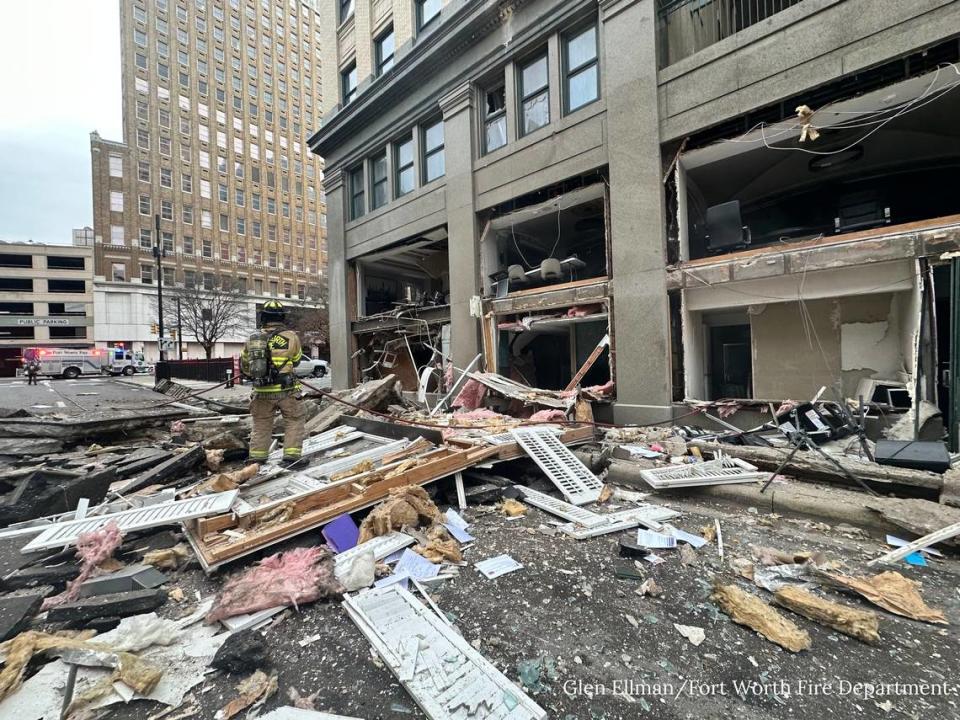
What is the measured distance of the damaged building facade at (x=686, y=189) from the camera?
5863mm

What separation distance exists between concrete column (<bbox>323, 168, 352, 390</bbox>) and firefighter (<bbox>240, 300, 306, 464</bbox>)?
373 inches

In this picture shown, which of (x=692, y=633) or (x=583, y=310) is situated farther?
(x=583, y=310)

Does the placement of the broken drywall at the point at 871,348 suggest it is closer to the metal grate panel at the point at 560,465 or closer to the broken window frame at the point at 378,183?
the metal grate panel at the point at 560,465

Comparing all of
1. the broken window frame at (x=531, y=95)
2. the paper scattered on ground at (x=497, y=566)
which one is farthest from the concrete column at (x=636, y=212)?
the paper scattered on ground at (x=497, y=566)

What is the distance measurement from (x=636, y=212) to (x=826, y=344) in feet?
13.1

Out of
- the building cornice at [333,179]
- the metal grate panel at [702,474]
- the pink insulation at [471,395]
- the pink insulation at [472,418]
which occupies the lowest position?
the metal grate panel at [702,474]

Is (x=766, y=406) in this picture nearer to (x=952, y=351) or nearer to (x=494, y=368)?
(x=952, y=351)

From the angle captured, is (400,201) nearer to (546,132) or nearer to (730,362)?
(546,132)

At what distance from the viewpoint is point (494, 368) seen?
396 inches

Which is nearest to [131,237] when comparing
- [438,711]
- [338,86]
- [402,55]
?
[338,86]

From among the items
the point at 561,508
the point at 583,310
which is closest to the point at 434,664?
the point at 561,508

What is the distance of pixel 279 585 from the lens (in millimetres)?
2699

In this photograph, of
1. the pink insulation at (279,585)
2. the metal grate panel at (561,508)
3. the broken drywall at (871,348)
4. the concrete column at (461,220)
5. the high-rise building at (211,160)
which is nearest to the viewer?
the pink insulation at (279,585)

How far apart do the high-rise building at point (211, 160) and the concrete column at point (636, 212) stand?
36.7 metres
